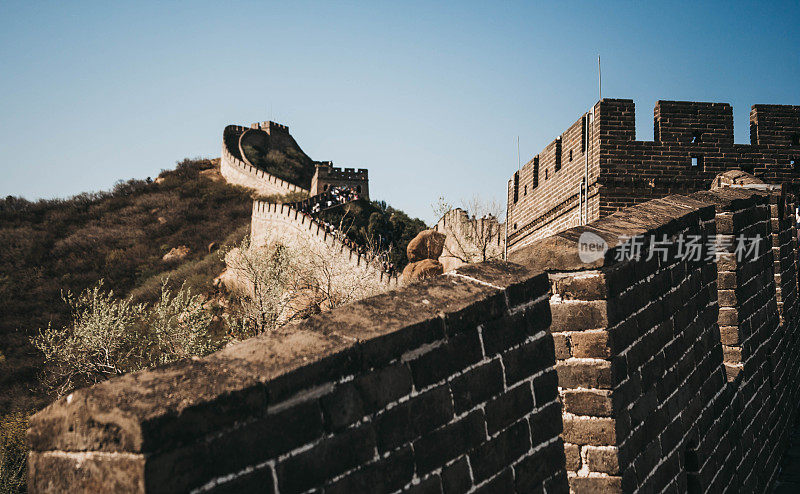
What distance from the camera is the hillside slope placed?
28047mm

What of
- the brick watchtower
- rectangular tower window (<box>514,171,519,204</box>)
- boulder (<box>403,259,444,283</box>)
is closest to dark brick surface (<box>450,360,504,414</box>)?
the brick watchtower

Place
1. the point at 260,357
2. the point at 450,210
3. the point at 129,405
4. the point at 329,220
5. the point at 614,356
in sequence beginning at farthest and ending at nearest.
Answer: the point at 329,220 → the point at 450,210 → the point at 614,356 → the point at 260,357 → the point at 129,405

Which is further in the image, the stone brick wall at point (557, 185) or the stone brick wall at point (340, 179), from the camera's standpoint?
the stone brick wall at point (340, 179)

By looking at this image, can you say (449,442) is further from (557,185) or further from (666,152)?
(557,185)

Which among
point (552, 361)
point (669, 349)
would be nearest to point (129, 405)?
point (552, 361)

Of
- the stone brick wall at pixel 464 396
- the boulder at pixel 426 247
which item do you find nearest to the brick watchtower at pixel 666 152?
the stone brick wall at pixel 464 396

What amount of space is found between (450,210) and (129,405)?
20.8 meters

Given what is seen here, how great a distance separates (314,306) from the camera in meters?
19.0

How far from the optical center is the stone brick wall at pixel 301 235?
20.2m

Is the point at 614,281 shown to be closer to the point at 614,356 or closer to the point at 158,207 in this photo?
the point at 614,356

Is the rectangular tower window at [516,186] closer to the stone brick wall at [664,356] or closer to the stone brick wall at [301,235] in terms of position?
the stone brick wall at [301,235]

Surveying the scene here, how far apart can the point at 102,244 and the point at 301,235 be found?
25.0 meters

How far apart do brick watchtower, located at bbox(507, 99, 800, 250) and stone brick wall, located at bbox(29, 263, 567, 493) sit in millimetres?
8284

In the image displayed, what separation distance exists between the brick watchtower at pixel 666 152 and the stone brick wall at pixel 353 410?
326 inches
